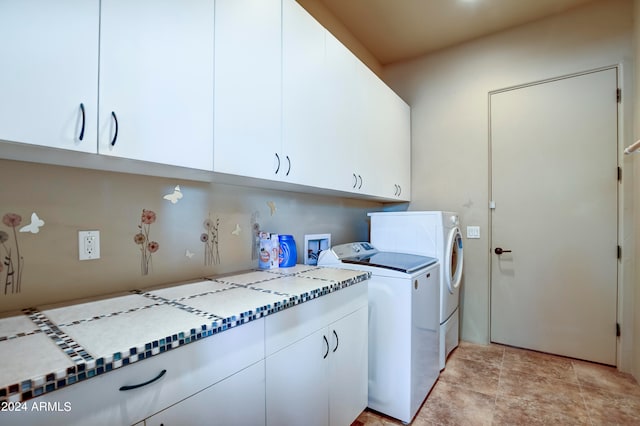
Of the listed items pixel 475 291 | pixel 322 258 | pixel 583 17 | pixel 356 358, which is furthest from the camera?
pixel 475 291

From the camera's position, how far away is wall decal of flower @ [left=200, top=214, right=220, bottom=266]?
162 cm

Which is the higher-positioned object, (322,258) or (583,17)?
(583,17)

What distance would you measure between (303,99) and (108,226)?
1.18 metres

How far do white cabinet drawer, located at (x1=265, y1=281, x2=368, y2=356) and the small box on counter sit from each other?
55 cm

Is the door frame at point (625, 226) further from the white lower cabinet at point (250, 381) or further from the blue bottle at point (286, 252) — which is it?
the blue bottle at point (286, 252)

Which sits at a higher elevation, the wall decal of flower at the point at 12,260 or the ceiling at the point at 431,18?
the ceiling at the point at 431,18

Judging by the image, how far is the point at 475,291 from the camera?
2.92m

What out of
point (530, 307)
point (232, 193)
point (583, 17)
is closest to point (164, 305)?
point (232, 193)

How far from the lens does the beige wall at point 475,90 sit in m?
2.43

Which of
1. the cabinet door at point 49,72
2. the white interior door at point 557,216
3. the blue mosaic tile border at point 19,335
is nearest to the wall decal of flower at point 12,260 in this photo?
the blue mosaic tile border at point 19,335

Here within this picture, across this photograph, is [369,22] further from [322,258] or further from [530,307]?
[530,307]

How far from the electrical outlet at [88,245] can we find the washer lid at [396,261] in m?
1.40

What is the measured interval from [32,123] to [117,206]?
53 centimetres

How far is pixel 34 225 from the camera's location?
108 centimetres
